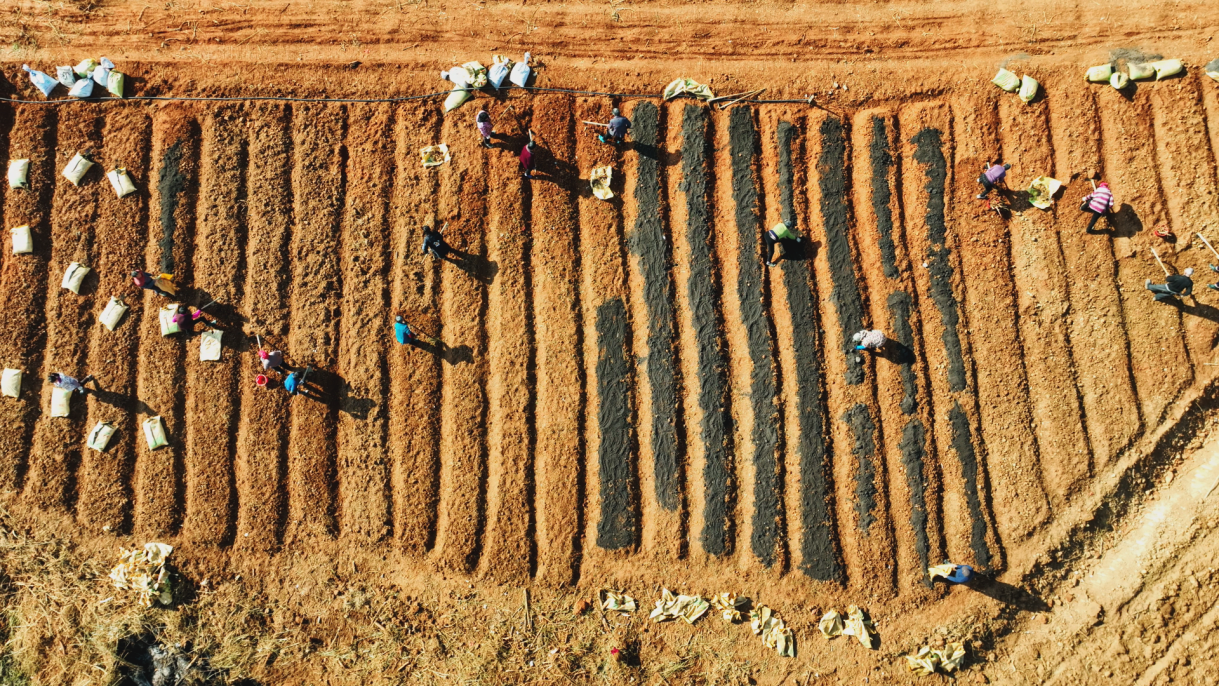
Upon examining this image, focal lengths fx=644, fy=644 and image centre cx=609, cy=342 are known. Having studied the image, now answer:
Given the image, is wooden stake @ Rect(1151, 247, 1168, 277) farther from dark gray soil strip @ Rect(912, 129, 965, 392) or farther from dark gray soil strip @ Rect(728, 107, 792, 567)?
dark gray soil strip @ Rect(728, 107, 792, 567)

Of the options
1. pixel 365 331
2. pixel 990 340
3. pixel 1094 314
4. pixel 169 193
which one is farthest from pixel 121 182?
pixel 1094 314

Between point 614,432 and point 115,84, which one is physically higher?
point 115,84

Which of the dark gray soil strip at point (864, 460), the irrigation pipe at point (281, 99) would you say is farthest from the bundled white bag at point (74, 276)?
the dark gray soil strip at point (864, 460)

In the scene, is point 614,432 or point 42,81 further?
point 42,81

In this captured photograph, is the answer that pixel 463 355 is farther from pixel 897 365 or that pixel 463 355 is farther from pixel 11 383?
pixel 11 383

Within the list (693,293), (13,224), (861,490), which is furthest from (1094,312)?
(13,224)

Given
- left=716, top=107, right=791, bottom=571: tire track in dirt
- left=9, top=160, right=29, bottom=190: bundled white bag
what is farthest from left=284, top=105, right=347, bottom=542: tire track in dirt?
left=716, top=107, right=791, bottom=571: tire track in dirt

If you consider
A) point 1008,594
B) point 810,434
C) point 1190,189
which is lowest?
point 1008,594

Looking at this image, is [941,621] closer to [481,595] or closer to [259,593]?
[481,595]
